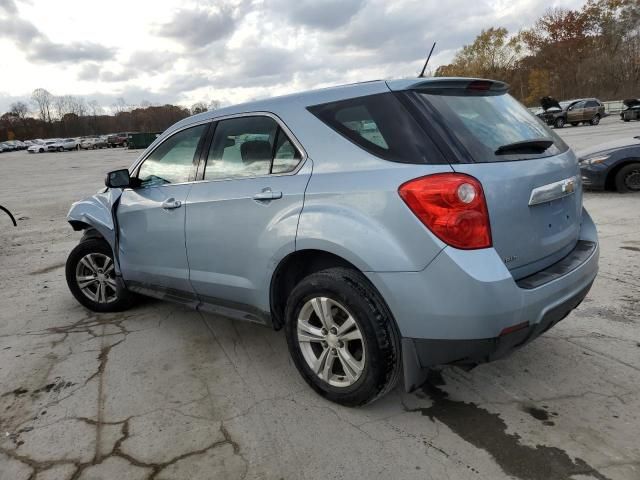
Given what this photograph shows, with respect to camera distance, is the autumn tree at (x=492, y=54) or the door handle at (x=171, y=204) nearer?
the door handle at (x=171, y=204)

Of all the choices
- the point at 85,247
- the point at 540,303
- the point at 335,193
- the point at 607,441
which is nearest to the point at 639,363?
the point at 607,441

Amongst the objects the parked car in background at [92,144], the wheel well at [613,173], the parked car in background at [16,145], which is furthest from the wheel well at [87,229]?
the parked car in background at [16,145]

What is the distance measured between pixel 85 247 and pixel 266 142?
2487 mm

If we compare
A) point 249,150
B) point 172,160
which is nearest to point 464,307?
point 249,150

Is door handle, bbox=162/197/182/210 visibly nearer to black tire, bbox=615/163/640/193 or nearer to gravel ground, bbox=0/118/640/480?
gravel ground, bbox=0/118/640/480

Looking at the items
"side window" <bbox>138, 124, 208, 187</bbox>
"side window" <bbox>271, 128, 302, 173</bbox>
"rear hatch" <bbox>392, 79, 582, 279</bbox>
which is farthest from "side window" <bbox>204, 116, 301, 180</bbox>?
"rear hatch" <bbox>392, 79, 582, 279</bbox>

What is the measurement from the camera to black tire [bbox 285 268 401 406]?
8.44 ft

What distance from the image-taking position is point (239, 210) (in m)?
3.17

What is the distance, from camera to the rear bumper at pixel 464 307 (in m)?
2.30

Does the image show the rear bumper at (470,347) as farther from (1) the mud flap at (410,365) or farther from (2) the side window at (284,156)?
(2) the side window at (284,156)

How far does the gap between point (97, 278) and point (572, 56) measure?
7353cm

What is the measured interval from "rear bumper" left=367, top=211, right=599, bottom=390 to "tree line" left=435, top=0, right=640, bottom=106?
64558mm

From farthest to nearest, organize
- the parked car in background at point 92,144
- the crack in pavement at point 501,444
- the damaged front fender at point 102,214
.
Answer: the parked car in background at point 92,144 < the damaged front fender at point 102,214 < the crack in pavement at point 501,444

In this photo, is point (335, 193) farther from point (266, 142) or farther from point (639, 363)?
point (639, 363)
